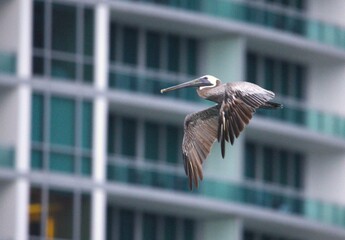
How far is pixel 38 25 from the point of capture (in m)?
80.8

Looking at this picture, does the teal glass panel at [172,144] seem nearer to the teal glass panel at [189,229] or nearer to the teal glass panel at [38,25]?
the teal glass panel at [189,229]

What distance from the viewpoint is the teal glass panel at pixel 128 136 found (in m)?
85.2

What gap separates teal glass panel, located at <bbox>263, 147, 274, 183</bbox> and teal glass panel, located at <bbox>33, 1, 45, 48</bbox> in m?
13.6

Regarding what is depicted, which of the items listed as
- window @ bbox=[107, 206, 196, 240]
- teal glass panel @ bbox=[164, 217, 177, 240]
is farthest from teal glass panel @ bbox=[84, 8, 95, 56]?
teal glass panel @ bbox=[164, 217, 177, 240]

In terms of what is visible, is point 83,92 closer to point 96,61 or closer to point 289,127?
point 96,61

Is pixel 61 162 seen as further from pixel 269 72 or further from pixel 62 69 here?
pixel 269 72

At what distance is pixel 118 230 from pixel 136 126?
393cm

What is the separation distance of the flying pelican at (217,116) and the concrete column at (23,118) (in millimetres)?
31539

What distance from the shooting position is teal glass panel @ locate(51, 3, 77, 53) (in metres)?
81.0

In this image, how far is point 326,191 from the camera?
93.2 m

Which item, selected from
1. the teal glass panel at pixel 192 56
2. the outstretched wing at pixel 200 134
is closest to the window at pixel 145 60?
the teal glass panel at pixel 192 56

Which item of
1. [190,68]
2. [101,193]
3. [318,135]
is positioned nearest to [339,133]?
[318,135]

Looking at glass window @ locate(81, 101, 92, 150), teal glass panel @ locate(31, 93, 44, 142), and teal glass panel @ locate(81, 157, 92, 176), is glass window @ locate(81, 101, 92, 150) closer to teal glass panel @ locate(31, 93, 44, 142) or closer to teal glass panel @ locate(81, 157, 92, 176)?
teal glass panel @ locate(81, 157, 92, 176)

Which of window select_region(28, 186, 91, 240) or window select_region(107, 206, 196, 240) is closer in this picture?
window select_region(28, 186, 91, 240)
